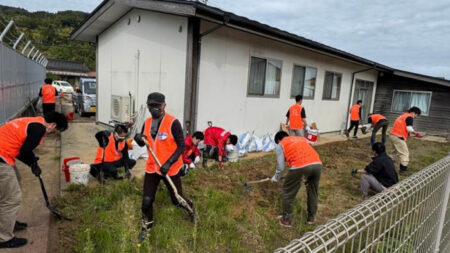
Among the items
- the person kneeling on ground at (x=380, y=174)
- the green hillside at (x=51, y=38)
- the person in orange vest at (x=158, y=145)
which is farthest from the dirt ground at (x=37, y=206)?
the green hillside at (x=51, y=38)

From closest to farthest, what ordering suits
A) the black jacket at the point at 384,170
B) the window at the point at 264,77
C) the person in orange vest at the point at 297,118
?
the black jacket at the point at 384,170 → the person in orange vest at the point at 297,118 → the window at the point at 264,77

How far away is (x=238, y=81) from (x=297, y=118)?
187 cm

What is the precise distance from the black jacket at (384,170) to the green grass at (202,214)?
1.75ft

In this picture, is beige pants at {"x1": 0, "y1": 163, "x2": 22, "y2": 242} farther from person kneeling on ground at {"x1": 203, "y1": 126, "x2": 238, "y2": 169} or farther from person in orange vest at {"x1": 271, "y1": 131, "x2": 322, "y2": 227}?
person kneeling on ground at {"x1": 203, "y1": 126, "x2": 238, "y2": 169}

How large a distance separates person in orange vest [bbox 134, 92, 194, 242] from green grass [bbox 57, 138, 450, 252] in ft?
0.70

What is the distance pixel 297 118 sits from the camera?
713 centimetres

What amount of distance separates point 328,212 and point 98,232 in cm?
318

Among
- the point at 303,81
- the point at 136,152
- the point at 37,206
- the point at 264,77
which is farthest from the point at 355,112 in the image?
the point at 37,206

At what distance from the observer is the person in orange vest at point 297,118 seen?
703cm

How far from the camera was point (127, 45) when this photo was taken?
25.7 ft

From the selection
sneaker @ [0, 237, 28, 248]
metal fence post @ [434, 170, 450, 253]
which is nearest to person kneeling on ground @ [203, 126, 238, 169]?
sneaker @ [0, 237, 28, 248]

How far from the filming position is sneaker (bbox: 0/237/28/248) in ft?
8.83

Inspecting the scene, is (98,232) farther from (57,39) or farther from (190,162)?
(57,39)

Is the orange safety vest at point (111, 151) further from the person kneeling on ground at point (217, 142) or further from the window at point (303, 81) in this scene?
the window at point (303, 81)
